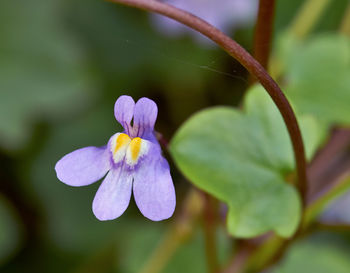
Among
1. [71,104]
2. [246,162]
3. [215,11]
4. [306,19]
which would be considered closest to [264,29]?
[246,162]

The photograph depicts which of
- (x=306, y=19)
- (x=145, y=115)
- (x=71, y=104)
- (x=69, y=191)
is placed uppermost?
(x=145, y=115)

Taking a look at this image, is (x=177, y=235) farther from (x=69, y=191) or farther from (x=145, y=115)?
(x=145, y=115)

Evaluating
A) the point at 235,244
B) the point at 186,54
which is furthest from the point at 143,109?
the point at 186,54

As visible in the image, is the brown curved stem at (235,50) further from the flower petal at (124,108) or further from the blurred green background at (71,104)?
the blurred green background at (71,104)

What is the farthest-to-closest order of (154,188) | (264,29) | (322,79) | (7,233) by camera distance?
(7,233) → (322,79) → (264,29) → (154,188)

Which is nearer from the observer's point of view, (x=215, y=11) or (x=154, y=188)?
(x=154, y=188)

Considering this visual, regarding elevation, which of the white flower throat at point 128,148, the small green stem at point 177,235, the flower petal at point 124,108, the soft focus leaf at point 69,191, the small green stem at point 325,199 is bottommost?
the soft focus leaf at point 69,191

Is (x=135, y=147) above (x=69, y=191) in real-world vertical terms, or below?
above

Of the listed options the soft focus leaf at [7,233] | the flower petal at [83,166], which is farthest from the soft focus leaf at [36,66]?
the flower petal at [83,166]
